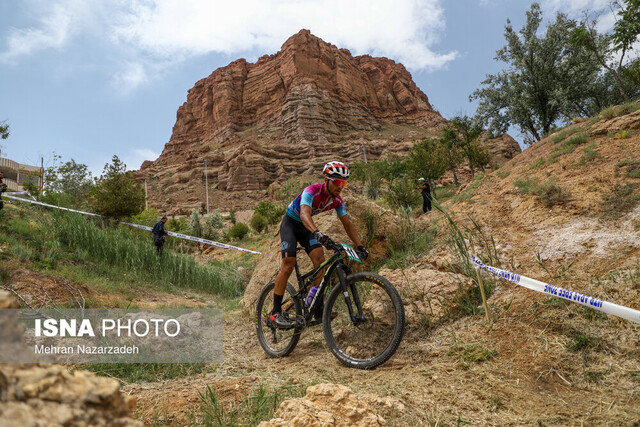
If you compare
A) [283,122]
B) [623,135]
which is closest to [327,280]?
[623,135]

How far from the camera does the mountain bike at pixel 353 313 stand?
128 inches

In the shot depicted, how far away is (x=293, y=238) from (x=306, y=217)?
19.5 inches

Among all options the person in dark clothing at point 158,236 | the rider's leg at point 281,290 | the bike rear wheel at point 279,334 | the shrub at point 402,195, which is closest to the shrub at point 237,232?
the shrub at point 402,195

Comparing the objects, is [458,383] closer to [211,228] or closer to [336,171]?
[336,171]

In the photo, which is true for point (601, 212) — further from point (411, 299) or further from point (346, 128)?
point (346, 128)

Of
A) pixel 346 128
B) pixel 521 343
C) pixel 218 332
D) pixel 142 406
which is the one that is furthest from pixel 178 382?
pixel 346 128

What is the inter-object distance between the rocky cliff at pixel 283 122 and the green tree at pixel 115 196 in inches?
1528

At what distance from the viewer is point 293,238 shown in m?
4.16

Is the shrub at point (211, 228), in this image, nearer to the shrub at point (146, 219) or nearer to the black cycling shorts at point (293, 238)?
the shrub at point (146, 219)

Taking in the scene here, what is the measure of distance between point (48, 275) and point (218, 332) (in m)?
3.41

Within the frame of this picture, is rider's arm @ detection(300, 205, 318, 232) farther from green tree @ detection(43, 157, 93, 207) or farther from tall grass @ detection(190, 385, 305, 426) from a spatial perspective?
green tree @ detection(43, 157, 93, 207)

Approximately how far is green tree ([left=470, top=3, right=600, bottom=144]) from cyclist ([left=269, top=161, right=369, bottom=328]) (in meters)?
23.2

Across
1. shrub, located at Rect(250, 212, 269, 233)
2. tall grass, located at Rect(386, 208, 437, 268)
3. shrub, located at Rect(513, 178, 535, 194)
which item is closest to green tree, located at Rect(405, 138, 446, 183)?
shrub, located at Rect(250, 212, 269, 233)

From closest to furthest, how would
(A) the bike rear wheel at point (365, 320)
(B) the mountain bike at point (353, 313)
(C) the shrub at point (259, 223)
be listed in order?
(B) the mountain bike at point (353, 313) < (A) the bike rear wheel at point (365, 320) < (C) the shrub at point (259, 223)
